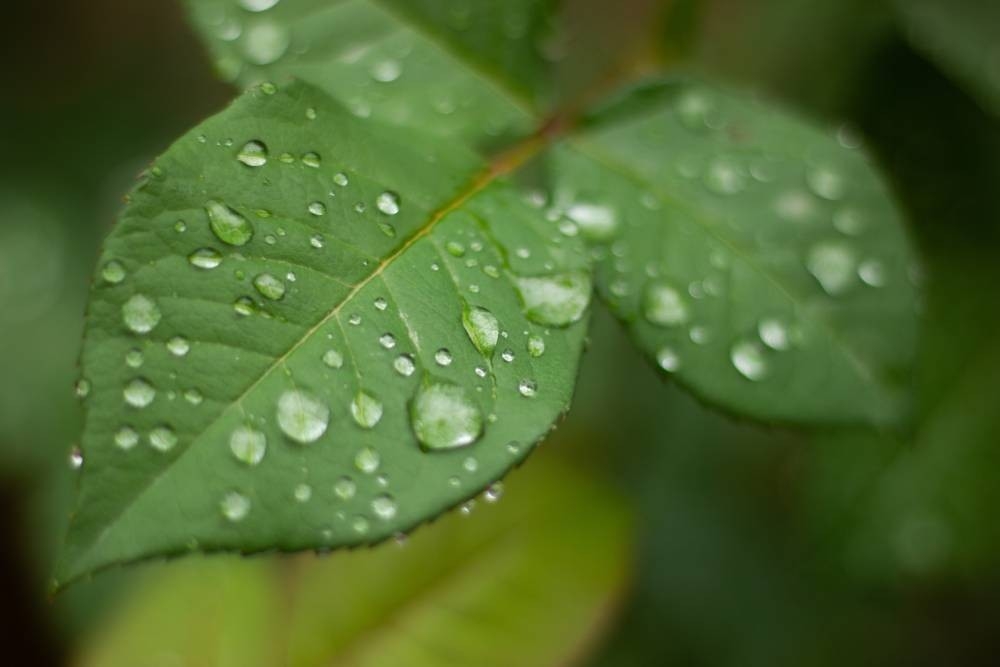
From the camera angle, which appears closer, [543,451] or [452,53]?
[452,53]

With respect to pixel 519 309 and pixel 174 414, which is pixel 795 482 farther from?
pixel 174 414

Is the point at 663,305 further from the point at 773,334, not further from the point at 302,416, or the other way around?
the point at 302,416

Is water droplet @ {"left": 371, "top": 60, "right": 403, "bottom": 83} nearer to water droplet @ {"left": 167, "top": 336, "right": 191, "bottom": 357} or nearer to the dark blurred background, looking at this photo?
water droplet @ {"left": 167, "top": 336, "right": 191, "bottom": 357}

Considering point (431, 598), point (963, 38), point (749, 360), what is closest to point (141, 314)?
point (749, 360)

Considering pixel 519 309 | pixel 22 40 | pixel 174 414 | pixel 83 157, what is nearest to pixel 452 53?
pixel 519 309

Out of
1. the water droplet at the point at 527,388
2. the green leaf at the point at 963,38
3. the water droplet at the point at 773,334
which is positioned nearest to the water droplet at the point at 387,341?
the water droplet at the point at 527,388
